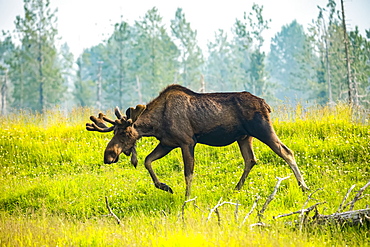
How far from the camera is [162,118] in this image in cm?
988

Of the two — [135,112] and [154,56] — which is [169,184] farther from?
[154,56]

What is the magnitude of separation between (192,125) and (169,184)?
5.91ft

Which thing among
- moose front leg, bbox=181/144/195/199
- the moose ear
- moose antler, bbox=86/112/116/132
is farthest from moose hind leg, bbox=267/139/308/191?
moose antler, bbox=86/112/116/132

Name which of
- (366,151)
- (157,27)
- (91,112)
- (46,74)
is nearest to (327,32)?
(157,27)

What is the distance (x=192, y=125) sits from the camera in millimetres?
9828

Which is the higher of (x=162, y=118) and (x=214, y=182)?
(x=162, y=118)

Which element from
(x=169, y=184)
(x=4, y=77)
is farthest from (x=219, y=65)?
(x=169, y=184)

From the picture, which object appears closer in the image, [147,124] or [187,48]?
[147,124]

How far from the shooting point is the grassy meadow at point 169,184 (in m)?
6.46

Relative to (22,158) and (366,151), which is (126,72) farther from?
(366,151)

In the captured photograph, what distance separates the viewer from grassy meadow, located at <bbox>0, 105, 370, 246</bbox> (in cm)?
646

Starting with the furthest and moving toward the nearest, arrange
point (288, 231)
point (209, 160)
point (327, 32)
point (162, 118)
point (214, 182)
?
1. point (327, 32)
2. point (209, 160)
3. point (214, 182)
4. point (162, 118)
5. point (288, 231)

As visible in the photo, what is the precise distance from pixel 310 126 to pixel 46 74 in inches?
1442

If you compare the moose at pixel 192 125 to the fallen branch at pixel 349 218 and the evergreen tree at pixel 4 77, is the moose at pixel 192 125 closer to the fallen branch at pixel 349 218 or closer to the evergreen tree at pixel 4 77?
the fallen branch at pixel 349 218
